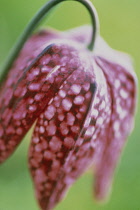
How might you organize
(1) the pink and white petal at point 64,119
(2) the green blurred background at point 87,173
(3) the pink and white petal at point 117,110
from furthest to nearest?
(2) the green blurred background at point 87,173 < (3) the pink and white petal at point 117,110 < (1) the pink and white petal at point 64,119

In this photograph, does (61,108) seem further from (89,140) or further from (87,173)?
(87,173)

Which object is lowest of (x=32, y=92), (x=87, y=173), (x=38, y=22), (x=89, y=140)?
(x=87, y=173)

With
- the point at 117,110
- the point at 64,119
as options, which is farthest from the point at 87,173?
the point at 64,119

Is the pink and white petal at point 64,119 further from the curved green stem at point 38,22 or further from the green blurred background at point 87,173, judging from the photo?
the green blurred background at point 87,173

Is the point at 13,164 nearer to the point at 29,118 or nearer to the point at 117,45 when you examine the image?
the point at 117,45

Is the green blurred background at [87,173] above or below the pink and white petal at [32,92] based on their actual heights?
below

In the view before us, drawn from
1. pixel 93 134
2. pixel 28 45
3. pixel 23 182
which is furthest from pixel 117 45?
pixel 93 134

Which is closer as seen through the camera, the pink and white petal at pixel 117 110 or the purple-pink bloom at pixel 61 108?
the purple-pink bloom at pixel 61 108

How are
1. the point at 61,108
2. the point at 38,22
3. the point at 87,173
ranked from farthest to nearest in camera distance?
1. the point at 87,173
2. the point at 38,22
3. the point at 61,108

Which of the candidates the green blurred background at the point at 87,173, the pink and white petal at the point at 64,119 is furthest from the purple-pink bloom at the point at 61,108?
the green blurred background at the point at 87,173
